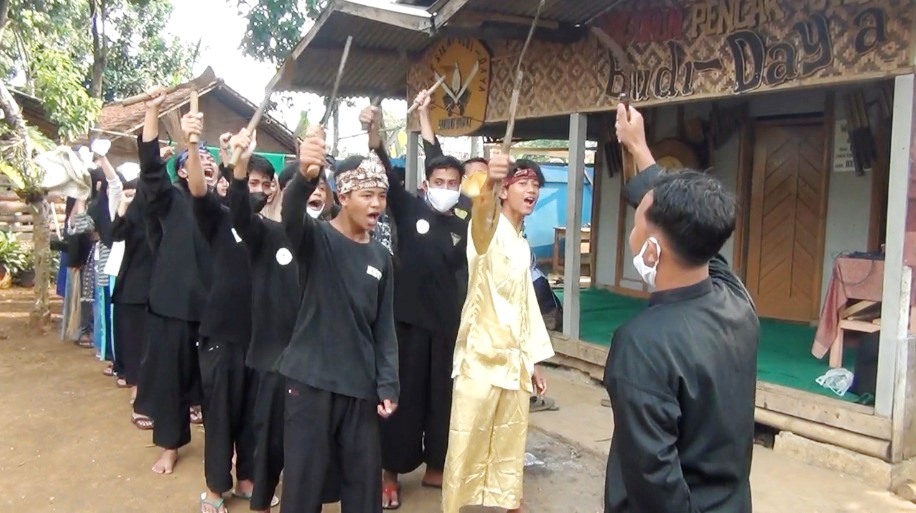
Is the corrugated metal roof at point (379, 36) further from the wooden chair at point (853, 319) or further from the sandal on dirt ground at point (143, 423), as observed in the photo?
the wooden chair at point (853, 319)

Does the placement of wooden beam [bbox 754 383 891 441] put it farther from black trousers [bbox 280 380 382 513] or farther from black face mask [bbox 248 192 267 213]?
black face mask [bbox 248 192 267 213]

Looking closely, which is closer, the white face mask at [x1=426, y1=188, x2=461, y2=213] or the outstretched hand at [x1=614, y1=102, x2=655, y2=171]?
the outstretched hand at [x1=614, y1=102, x2=655, y2=171]

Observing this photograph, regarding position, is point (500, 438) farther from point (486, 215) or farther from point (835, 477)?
point (835, 477)

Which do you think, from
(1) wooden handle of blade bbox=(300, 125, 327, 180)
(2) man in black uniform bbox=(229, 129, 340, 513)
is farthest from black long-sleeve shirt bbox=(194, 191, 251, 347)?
(1) wooden handle of blade bbox=(300, 125, 327, 180)

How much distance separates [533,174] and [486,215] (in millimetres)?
657

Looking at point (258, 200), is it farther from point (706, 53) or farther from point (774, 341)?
point (774, 341)

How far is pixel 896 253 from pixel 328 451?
3.33 meters

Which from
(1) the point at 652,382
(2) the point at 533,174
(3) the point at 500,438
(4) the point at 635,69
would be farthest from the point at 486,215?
(4) the point at 635,69

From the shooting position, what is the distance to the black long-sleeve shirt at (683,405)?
157 cm

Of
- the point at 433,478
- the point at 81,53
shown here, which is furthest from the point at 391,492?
the point at 81,53

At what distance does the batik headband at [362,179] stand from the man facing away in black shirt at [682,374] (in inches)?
56.9

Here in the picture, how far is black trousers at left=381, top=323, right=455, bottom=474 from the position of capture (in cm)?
400

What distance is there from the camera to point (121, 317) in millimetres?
5898

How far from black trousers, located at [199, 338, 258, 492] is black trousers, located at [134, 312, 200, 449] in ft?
1.76
